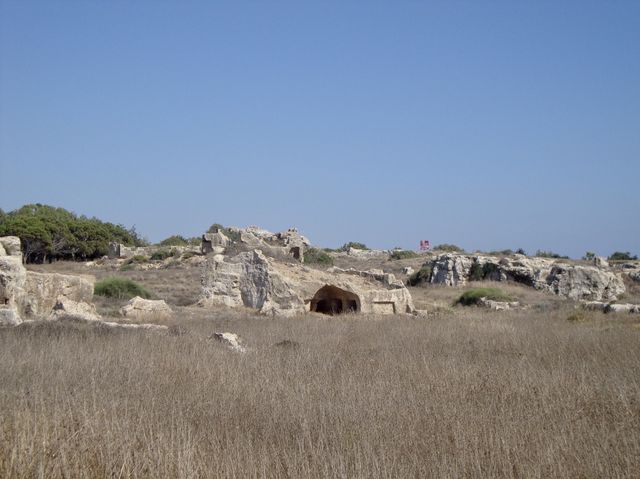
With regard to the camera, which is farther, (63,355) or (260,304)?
(260,304)

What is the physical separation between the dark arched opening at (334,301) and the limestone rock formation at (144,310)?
4.81 m

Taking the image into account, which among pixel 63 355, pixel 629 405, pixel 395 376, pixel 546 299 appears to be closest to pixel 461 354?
pixel 395 376

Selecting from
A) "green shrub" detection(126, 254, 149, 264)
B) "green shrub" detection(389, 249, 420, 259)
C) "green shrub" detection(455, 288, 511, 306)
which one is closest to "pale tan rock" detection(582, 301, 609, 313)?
"green shrub" detection(455, 288, 511, 306)

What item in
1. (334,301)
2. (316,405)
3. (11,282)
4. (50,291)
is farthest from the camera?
(334,301)

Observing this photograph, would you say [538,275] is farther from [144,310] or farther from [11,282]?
[11,282]

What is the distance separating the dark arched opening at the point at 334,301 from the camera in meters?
19.1

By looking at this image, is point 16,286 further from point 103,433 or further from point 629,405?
point 629,405

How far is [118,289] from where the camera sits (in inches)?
824

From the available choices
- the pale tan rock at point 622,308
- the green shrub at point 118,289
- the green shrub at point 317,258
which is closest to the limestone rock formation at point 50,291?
the green shrub at point 118,289

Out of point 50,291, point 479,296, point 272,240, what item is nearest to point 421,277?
point 272,240

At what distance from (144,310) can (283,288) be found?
4.14m

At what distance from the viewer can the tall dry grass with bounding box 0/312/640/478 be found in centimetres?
417

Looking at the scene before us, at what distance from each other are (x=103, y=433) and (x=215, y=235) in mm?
30234

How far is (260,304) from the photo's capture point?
18.8 m
